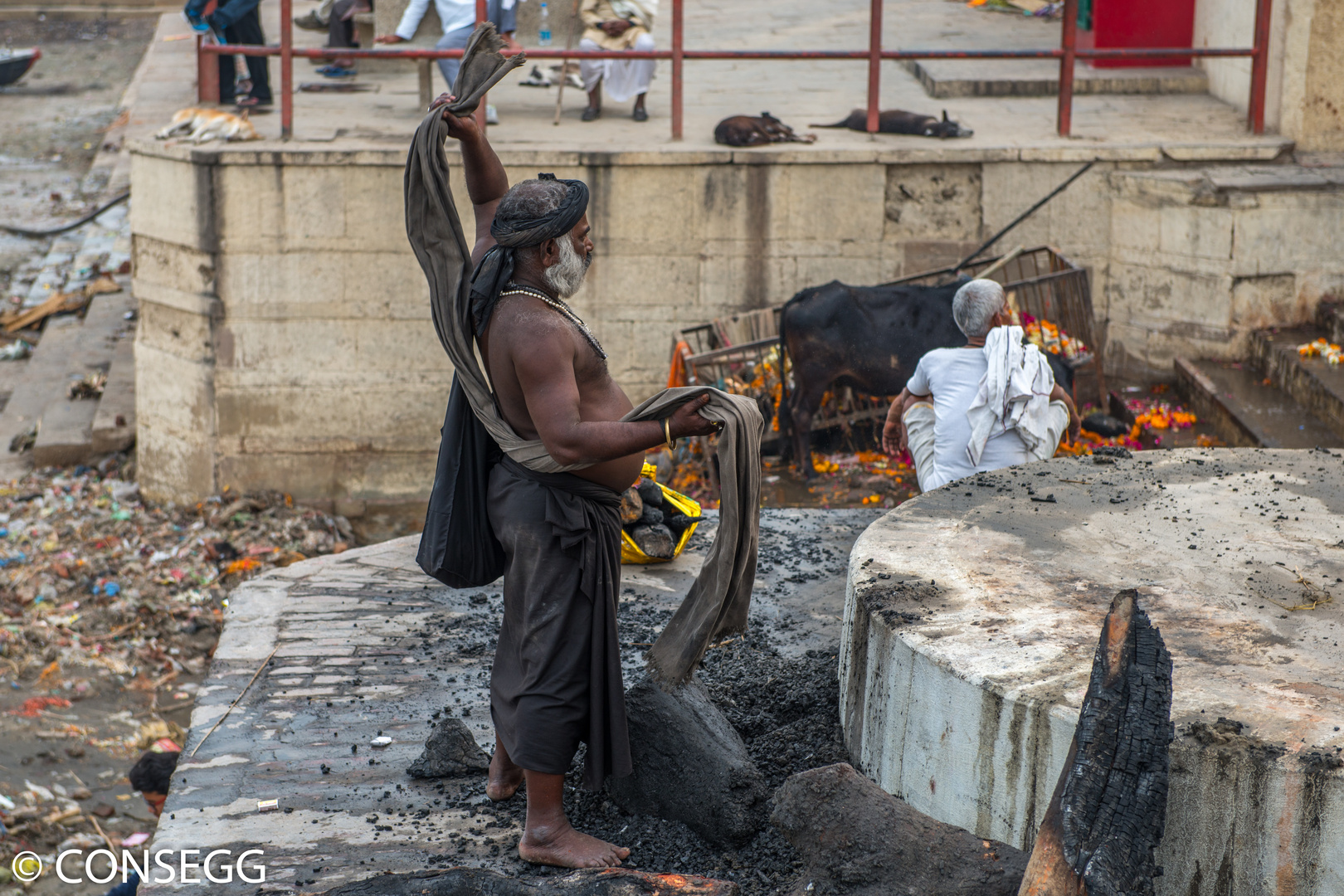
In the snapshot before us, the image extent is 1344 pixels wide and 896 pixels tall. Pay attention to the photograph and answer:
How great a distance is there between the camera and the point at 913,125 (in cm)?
897

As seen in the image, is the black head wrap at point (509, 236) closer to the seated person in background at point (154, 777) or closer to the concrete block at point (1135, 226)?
the seated person in background at point (154, 777)

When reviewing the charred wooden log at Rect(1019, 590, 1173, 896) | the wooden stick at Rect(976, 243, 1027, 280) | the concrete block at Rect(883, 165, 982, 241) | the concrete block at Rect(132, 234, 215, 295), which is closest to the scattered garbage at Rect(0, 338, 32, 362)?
the concrete block at Rect(132, 234, 215, 295)

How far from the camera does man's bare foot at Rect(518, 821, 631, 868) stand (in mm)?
3301

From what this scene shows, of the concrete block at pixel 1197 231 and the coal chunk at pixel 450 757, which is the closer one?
the coal chunk at pixel 450 757

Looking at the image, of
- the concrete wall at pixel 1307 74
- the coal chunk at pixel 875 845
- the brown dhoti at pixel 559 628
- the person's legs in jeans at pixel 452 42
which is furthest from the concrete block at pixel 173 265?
the concrete wall at pixel 1307 74

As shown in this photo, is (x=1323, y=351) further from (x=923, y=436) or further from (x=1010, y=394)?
(x=1010, y=394)

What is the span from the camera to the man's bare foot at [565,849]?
3.30 m

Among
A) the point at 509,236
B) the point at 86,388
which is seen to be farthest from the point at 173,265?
the point at 509,236

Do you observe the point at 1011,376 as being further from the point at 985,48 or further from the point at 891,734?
the point at 985,48

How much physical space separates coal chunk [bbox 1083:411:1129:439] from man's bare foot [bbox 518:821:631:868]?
565 cm

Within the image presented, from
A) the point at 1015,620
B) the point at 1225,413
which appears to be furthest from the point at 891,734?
the point at 1225,413

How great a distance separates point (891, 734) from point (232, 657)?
235 cm

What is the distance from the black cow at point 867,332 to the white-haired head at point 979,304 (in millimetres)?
2785

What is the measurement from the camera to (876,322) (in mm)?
7906
